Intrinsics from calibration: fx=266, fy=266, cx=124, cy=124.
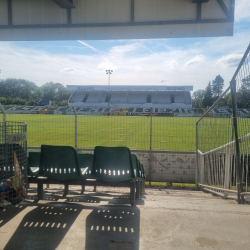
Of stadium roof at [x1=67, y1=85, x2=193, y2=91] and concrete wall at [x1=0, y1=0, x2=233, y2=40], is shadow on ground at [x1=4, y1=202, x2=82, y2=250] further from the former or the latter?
stadium roof at [x1=67, y1=85, x2=193, y2=91]

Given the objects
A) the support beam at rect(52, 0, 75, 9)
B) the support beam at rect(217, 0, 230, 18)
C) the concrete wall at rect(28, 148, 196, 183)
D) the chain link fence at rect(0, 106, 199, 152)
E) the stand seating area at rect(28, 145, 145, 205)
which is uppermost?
the support beam at rect(52, 0, 75, 9)

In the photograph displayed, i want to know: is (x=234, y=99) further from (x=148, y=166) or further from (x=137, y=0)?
(x=148, y=166)

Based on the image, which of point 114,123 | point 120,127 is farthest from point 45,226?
point 120,127

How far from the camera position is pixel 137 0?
526 centimetres

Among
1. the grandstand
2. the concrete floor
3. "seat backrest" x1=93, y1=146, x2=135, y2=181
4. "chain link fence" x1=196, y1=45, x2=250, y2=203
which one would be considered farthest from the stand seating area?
the grandstand

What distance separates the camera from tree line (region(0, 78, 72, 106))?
128ft

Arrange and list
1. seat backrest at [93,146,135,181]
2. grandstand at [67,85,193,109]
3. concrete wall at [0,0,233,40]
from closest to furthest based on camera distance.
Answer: seat backrest at [93,146,135,181] < concrete wall at [0,0,233,40] < grandstand at [67,85,193,109]

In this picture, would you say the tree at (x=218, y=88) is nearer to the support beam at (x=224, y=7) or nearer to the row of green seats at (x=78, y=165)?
the support beam at (x=224, y=7)

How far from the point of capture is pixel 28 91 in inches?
2014

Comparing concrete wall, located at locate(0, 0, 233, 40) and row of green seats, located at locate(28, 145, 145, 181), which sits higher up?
concrete wall, located at locate(0, 0, 233, 40)

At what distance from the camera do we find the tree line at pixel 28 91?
39.0 m

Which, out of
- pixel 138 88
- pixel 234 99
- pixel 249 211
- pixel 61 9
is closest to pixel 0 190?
pixel 249 211

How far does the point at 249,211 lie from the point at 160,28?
3887 millimetres

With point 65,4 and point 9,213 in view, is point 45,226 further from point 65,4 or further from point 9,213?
point 65,4
